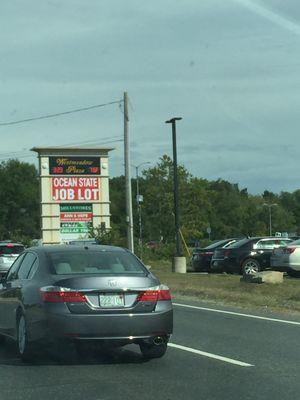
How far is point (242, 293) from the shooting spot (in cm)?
1848

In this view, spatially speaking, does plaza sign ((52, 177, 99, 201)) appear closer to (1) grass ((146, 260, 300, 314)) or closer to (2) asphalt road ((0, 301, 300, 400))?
(1) grass ((146, 260, 300, 314))

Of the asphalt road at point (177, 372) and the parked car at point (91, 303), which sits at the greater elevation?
the parked car at point (91, 303)

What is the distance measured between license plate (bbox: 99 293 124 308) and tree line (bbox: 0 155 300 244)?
90.5 feet

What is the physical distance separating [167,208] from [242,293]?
49613mm

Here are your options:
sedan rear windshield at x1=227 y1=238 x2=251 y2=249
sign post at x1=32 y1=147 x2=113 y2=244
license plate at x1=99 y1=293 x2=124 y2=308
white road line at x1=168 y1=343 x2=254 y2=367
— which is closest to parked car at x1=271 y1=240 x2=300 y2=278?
sedan rear windshield at x1=227 y1=238 x2=251 y2=249

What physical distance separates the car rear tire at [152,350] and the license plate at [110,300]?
0.91 metres

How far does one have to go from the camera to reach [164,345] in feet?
29.7

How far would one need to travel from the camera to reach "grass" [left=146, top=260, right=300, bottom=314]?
643 inches

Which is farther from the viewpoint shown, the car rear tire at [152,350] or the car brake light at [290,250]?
the car brake light at [290,250]

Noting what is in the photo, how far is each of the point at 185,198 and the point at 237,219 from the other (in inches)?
2082

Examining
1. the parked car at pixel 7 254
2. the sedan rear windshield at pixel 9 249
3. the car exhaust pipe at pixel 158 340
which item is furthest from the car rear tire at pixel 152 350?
the sedan rear windshield at pixel 9 249

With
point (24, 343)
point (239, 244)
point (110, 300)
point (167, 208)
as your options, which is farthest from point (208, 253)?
point (167, 208)

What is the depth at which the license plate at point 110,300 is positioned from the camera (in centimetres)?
844

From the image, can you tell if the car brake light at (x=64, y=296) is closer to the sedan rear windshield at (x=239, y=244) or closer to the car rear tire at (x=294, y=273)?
the car rear tire at (x=294, y=273)
